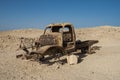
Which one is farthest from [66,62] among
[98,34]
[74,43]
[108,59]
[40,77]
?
[98,34]

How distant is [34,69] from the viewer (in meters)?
9.97

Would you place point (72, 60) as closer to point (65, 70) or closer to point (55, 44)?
point (65, 70)

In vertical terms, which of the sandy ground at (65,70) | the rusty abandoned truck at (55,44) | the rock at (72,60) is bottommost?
the sandy ground at (65,70)

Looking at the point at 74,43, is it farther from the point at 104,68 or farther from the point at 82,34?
the point at 82,34

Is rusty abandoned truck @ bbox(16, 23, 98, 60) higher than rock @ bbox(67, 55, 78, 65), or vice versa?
rusty abandoned truck @ bbox(16, 23, 98, 60)

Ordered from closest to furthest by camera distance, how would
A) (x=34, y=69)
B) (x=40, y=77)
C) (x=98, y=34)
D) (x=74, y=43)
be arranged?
(x=40, y=77), (x=34, y=69), (x=74, y=43), (x=98, y=34)

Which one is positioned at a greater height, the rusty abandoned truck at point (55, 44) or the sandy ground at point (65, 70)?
the rusty abandoned truck at point (55, 44)

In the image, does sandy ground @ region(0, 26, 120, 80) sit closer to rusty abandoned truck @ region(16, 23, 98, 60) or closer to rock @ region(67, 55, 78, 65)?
rock @ region(67, 55, 78, 65)

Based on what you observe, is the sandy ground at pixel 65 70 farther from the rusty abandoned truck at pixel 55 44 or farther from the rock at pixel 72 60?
the rusty abandoned truck at pixel 55 44

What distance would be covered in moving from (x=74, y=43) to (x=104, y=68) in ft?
9.23

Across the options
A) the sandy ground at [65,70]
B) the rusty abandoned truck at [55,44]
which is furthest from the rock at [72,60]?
the rusty abandoned truck at [55,44]

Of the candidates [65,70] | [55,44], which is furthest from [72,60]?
[55,44]

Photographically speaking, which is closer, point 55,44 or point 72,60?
point 72,60

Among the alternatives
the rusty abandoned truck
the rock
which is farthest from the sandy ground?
the rusty abandoned truck
